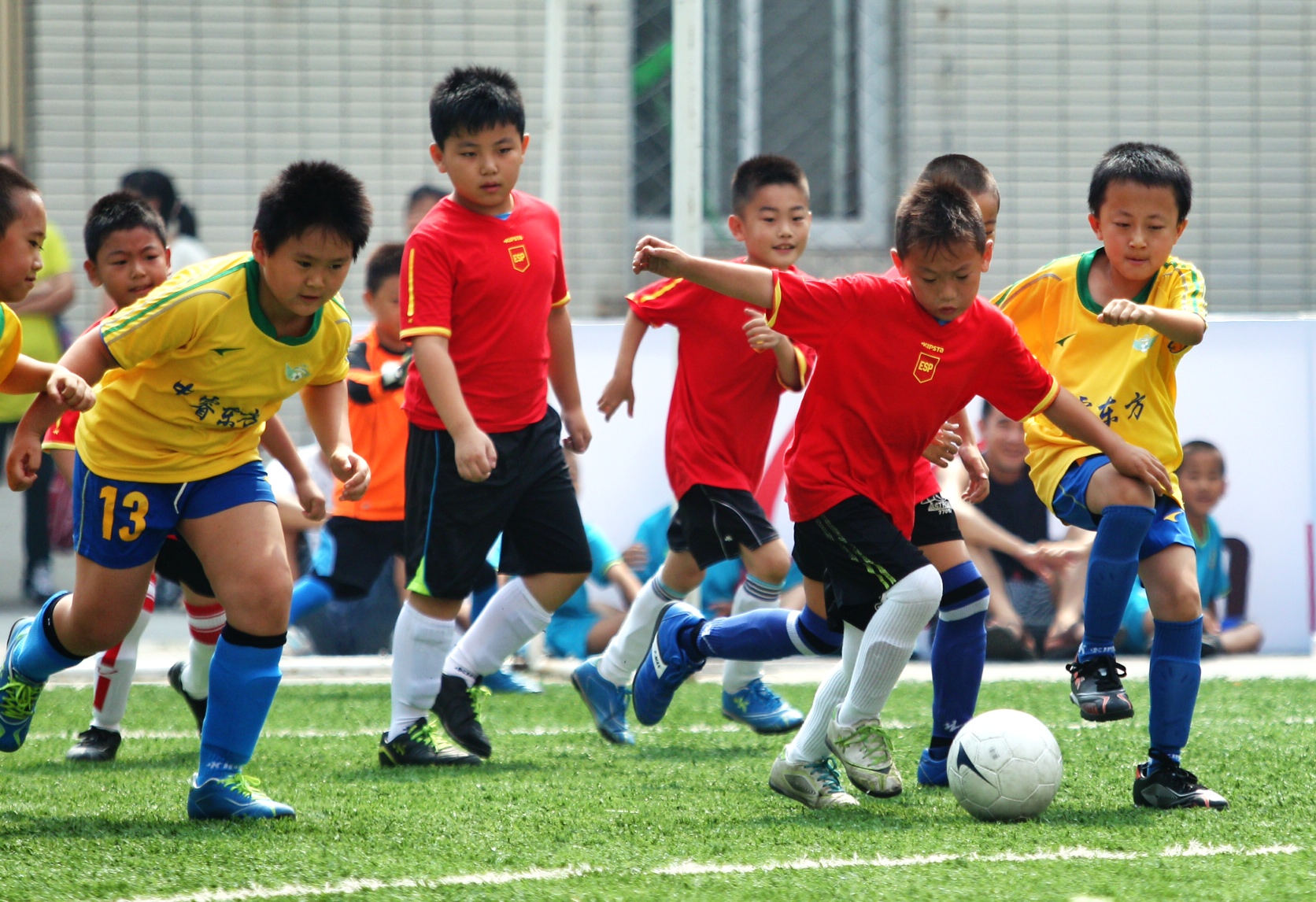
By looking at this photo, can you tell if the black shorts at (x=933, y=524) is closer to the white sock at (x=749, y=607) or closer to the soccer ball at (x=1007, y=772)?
the soccer ball at (x=1007, y=772)

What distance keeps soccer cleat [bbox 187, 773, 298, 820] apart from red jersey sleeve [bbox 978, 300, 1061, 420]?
6.49 ft

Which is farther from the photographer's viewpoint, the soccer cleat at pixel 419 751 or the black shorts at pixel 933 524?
the soccer cleat at pixel 419 751

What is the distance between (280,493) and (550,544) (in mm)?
2423

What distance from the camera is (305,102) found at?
8734mm

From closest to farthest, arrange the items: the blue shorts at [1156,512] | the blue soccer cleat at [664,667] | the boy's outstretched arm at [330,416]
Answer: the blue shorts at [1156,512] → the boy's outstretched arm at [330,416] → the blue soccer cleat at [664,667]

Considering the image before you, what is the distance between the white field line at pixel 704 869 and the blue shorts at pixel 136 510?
43.6 inches

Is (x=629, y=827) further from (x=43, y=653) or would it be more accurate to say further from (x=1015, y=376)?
(x=43, y=653)

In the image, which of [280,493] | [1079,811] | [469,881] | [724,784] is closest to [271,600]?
[469,881]

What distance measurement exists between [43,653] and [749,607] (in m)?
2.24

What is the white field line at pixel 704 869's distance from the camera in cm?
279

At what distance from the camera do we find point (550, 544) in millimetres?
4551

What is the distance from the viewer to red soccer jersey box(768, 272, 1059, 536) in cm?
355

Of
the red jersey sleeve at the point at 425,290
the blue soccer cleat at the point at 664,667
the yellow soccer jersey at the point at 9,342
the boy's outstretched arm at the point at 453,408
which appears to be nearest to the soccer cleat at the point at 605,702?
the blue soccer cleat at the point at 664,667

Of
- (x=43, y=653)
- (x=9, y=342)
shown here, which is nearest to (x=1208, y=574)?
(x=43, y=653)
